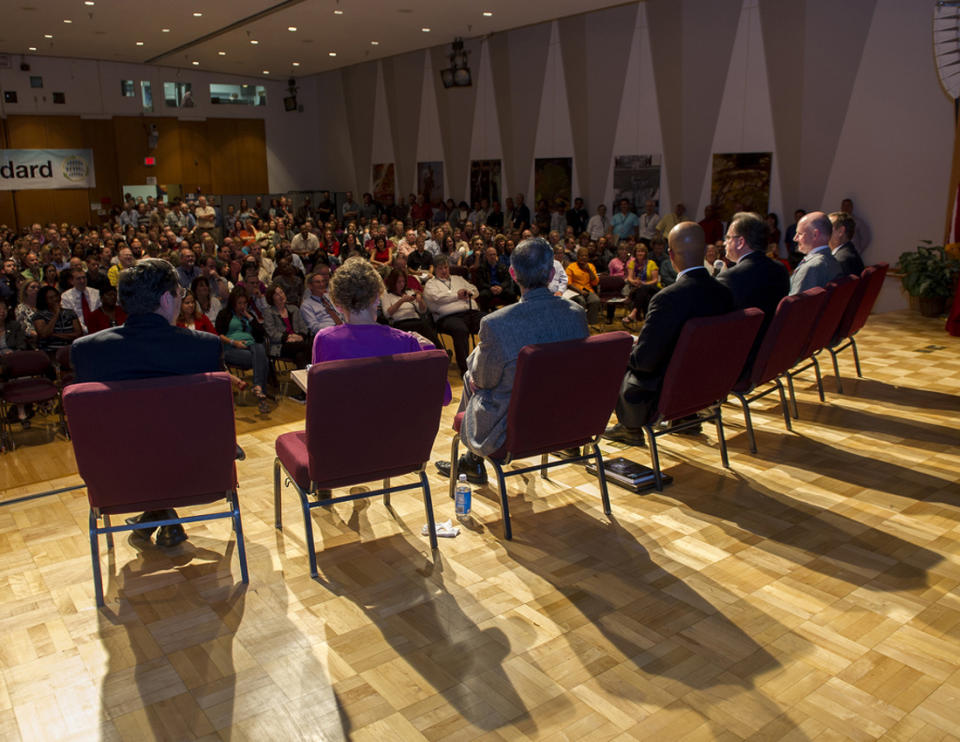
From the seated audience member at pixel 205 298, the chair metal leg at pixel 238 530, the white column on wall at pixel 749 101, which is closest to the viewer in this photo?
the chair metal leg at pixel 238 530

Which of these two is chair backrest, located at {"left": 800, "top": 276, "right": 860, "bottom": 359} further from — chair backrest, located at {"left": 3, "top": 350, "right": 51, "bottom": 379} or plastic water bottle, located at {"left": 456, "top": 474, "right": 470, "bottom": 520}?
chair backrest, located at {"left": 3, "top": 350, "right": 51, "bottom": 379}

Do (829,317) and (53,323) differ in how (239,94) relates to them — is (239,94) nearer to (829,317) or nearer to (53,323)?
(53,323)

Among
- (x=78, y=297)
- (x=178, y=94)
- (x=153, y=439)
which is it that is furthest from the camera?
(x=178, y=94)

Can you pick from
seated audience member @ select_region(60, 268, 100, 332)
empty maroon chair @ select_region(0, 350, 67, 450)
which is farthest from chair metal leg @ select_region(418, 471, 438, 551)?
seated audience member @ select_region(60, 268, 100, 332)

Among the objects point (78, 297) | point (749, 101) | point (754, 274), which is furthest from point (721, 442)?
point (749, 101)

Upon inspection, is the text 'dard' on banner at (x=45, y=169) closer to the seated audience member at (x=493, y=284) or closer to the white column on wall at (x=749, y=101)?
the seated audience member at (x=493, y=284)

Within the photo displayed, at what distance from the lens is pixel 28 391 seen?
18.1ft

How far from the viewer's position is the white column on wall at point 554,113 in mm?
14453

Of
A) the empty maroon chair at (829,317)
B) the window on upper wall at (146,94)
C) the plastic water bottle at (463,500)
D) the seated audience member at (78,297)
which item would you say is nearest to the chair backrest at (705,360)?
the plastic water bottle at (463,500)

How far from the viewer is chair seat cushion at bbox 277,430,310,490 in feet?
10.4

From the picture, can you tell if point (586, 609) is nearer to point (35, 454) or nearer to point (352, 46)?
point (35, 454)

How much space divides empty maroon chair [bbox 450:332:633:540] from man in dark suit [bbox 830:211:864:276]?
311 centimetres

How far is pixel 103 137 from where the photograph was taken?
19.2 metres

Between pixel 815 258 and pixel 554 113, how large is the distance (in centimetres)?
1052
